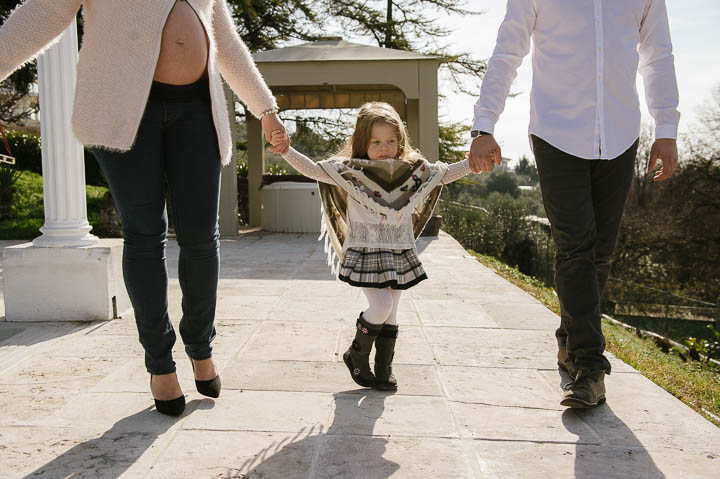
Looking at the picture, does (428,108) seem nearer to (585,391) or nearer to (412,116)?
(412,116)

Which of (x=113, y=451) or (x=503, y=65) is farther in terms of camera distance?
(x=503, y=65)

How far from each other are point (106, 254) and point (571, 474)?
9.28ft

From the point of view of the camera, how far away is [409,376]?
264cm

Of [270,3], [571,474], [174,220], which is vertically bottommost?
[571,474]

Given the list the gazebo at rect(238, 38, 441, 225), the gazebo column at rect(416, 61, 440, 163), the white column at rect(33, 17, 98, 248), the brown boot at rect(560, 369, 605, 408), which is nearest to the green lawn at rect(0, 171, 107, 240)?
the gazebo at rect(238, 38, 441, 225)

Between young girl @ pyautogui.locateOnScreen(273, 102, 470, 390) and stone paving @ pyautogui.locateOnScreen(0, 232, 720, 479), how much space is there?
0.69 ft

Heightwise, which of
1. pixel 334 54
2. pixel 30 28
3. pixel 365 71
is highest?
pixel 334 54

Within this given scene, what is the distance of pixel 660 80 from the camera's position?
2.40 meters

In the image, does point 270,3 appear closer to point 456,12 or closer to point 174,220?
point 456,12

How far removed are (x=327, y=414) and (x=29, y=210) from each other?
1070 centimetres

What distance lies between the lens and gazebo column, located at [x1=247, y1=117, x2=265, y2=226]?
1198 cm

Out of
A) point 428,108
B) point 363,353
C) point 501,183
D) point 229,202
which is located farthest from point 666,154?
point 501,183

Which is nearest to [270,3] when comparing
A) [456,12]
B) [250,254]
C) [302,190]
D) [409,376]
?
[456,12]

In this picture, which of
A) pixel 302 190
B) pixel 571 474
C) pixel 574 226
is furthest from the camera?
pixel 302 190
